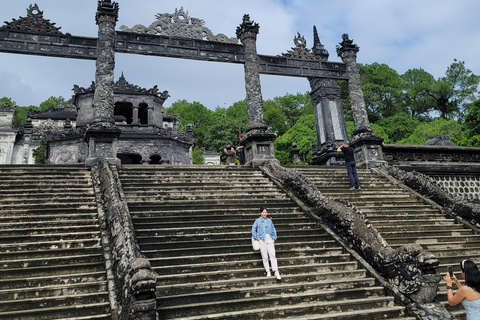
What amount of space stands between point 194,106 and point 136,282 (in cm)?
4909

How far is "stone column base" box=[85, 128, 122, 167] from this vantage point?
10391 mm

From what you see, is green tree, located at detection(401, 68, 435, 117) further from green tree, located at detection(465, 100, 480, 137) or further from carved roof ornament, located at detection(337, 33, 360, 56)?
carved roof ornament, located at detection(337, 33, 360, 56)

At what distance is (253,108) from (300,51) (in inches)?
161

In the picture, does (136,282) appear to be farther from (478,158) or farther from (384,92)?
(384,92)

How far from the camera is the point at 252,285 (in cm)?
537

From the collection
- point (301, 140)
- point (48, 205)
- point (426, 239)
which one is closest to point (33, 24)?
point (48, 205)

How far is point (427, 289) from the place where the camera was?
16.7ft

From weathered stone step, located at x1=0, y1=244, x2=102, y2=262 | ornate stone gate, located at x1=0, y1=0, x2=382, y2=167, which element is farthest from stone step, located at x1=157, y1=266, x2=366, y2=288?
ornate stone gate, located at x1=0, y1=0, x2=382, y2=167

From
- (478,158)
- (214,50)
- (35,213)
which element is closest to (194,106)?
(214,50)

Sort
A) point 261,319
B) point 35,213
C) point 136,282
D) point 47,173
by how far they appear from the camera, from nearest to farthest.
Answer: point 136,282, point 261,319, point 35,213, point 47,173

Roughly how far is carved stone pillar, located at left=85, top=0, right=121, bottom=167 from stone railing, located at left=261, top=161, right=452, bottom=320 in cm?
615

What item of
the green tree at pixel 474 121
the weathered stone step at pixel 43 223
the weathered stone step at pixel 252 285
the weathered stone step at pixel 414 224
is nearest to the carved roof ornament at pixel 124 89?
the weathered stone step at pixel 43 223

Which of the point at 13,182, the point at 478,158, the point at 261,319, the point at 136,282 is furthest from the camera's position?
the point at 478,158

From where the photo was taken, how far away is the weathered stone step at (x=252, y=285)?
5.00 metres
